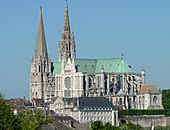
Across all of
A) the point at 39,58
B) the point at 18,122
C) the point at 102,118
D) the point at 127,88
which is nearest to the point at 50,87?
the point at 39,58

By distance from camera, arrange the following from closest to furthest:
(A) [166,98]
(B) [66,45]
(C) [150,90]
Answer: (C) [150,90] → (A) [166,98] → (B) [66,45]

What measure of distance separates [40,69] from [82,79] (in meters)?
12.6

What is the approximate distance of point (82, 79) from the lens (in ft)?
456

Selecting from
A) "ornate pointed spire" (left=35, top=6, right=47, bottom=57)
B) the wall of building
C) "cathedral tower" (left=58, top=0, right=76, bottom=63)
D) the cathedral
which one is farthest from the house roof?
"ornate pointed spire" (left=35, top=6, right=47, bottom=57)

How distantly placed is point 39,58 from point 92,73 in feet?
39.4

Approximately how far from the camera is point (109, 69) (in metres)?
143

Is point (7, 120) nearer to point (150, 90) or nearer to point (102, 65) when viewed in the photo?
point (150, 90)

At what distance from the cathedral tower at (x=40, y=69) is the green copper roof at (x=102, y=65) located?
825 cm

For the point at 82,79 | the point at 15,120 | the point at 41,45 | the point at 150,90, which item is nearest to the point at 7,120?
the point at 15,120

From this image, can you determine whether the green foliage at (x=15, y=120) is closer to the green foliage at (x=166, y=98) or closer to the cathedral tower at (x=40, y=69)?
the green foliage at (x=166, y=98)

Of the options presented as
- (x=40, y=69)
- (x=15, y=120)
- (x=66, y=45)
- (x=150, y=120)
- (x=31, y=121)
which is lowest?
(x=150, y=120)

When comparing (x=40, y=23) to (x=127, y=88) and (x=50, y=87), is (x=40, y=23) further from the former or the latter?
(x=127, y=88)

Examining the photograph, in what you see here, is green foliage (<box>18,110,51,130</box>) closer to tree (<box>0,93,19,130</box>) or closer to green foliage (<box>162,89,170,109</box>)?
tree (<box>0,93,19,130</box>)

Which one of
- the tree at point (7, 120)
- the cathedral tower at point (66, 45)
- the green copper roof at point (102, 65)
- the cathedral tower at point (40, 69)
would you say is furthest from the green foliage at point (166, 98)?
the tree at point (7, 120)
